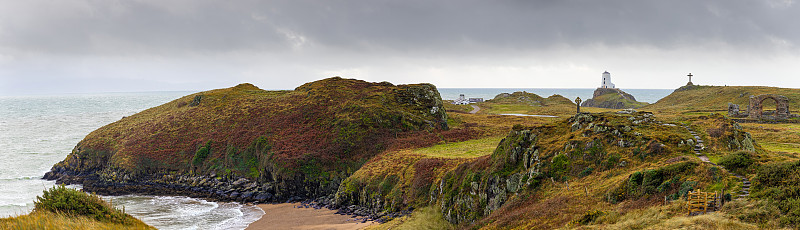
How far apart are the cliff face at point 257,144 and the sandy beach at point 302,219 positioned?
17.5 ft

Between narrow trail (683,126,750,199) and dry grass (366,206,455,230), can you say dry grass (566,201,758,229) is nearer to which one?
→ narrow trail (683,126,750,199)

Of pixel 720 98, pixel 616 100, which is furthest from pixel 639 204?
pixel 616 100

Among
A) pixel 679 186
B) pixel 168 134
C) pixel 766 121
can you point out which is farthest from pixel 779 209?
pixel 168 134

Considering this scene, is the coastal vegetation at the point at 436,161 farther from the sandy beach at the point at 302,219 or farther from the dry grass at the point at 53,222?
the dry grass at the point at 53,222

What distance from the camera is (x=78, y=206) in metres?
19.9

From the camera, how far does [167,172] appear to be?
6069 centimetres

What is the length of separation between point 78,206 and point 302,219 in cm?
2285

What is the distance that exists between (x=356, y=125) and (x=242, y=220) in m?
23.1

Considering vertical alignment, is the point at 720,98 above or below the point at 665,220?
above

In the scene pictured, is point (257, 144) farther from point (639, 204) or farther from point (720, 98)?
point (720, 98)

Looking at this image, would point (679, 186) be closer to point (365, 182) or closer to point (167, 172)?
point (365, 182)

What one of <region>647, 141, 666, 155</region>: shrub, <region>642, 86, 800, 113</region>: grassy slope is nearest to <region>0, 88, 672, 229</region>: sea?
<region>647, 141, 666, 155</region>: shrub

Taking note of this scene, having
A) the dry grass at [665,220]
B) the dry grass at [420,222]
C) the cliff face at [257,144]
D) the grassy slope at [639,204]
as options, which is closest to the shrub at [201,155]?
the cliff face at [257,144]

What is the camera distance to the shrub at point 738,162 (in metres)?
17.5
